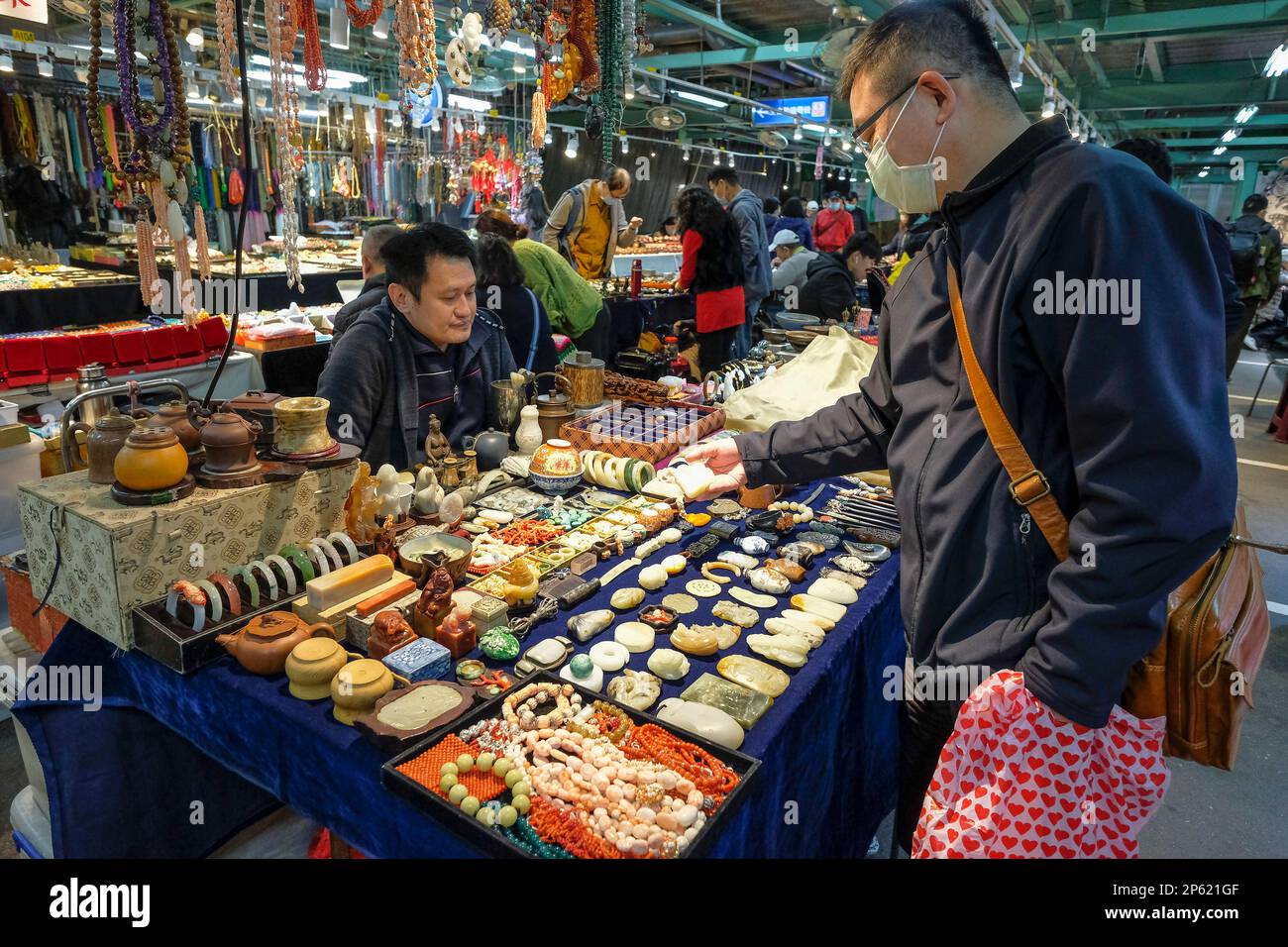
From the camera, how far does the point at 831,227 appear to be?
1173 cm

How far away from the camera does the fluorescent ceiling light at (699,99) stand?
35.0 feet

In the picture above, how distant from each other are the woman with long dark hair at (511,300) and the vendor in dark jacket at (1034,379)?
267 centimetres

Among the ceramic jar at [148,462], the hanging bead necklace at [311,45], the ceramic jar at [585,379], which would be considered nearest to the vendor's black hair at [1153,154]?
the ceramic jar at [585,379]

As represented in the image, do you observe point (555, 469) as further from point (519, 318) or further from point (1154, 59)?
point (1154, 59)

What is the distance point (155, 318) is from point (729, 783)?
20.3ft

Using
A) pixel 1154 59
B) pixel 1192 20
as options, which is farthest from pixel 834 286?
pixel 1154 59

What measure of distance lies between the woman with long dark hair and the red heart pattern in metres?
3.10

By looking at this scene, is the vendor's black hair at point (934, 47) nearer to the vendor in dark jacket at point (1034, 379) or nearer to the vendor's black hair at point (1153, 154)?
the vendor in dark jacket at point (1034, 379)

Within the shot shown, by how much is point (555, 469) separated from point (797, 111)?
37.6ft

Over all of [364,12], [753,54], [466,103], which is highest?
[753,54]

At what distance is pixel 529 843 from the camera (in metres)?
1.15

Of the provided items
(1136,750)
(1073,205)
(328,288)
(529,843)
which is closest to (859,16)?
(328,288)

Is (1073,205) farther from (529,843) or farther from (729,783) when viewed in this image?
(529,843)

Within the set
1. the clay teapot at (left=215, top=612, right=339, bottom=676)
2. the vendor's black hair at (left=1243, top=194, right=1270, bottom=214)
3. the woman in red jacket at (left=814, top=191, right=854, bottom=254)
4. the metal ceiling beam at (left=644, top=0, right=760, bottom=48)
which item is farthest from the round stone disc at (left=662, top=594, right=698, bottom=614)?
the woman in red jacket at (left=814, top=191, right=854, bottom=254)
